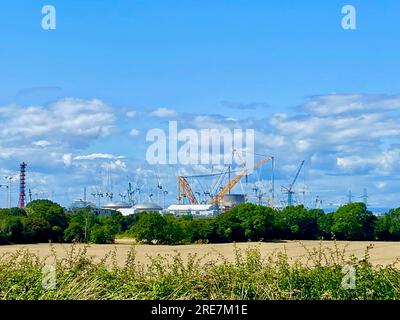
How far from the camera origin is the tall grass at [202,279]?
10.7 m

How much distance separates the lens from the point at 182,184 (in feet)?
429

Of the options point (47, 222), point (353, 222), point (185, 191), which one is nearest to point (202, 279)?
point (47, 222)

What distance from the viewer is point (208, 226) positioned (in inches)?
3044

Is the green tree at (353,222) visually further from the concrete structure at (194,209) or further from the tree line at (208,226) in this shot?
the concrete structure at (194,209)

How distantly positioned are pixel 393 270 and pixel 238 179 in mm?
119539

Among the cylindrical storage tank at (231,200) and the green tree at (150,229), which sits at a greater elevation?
the cylindrical storage tank at (231,200)

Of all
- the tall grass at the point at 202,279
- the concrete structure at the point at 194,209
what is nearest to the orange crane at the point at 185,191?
the concrete structure at the point at 194,209

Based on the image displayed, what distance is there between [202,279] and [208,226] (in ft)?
217

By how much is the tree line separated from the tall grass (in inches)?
2032

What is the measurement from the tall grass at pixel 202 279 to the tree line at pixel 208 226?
169 feet

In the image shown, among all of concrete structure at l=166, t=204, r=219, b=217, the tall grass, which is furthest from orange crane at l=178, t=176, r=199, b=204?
the tall grass

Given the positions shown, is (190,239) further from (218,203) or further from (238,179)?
(218,203)
